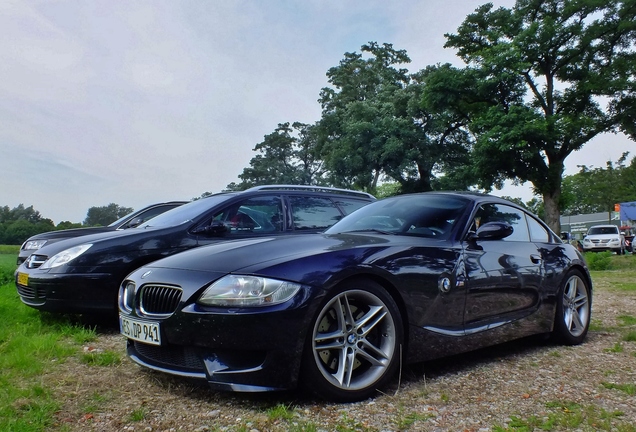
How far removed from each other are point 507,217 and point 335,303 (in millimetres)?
2280

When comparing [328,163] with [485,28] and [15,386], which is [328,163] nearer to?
[485,28]

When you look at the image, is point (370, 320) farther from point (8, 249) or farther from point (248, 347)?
point (8, 249)

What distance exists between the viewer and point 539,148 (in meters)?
25.5

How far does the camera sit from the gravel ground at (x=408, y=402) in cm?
271

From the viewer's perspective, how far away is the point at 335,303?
3.04 metres

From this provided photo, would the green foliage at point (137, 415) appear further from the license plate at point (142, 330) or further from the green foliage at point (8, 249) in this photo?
the green foliage at point (8, 249)

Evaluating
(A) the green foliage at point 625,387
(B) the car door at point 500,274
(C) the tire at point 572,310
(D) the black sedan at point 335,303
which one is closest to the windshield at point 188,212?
(D) the black sedan at point 335,303

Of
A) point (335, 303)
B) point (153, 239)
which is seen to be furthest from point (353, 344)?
point (153, 239)

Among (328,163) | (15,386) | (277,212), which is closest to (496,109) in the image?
(328,163)

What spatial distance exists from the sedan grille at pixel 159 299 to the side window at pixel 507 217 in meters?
2.33

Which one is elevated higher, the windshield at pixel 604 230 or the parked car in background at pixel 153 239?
the parked car in background at pixel 153 239

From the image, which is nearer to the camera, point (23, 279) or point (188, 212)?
point (23, 279)

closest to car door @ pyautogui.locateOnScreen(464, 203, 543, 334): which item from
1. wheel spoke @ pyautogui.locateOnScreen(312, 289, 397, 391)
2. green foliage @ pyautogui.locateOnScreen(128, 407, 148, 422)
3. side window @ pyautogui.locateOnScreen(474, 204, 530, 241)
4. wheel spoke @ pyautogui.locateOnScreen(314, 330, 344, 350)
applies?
side window @ pyautogui.locateOnScreen(474, 204, 530, 241)

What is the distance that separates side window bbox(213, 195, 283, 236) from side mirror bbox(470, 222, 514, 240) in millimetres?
2558
